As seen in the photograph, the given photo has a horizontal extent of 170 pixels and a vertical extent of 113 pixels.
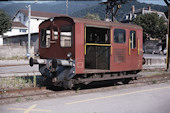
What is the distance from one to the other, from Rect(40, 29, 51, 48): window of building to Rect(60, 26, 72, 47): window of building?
1.04 meters

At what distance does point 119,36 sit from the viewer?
9.27 meters

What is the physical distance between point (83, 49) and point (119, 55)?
210 centimetres

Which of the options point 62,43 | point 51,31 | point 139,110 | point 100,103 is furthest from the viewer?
point 51,31

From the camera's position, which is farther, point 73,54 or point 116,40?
point 116,40

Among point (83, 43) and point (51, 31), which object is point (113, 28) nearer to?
point (83, 43)

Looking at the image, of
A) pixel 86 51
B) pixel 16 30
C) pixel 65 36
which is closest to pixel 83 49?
pixel 65 36

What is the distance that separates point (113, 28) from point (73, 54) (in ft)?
7.39

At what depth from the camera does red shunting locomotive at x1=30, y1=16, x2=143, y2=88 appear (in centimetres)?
795

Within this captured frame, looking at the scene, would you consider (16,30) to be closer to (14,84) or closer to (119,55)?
(14,84)

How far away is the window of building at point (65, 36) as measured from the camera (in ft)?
26.8

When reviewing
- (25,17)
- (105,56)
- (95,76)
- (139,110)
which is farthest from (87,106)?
(25,17)

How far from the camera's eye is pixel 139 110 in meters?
5.84

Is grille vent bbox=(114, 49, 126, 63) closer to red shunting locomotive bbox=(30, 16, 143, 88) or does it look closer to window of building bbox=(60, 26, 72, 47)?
red shunting locomotive bbox=(30, 16, 143, 88)

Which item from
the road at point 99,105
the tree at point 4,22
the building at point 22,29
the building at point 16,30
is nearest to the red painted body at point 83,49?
the road at point 99,105
